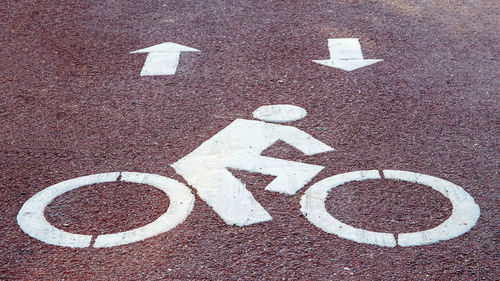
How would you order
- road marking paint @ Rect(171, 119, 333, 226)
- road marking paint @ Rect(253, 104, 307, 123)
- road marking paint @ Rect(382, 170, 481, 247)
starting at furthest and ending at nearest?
1. road marking paint @ Rect(253, 104, 307, 123)
2. road marking paint @ Rect(171, 119, 333, 226)
3. road marking paint @ Rect(382, 170, 481, 247)

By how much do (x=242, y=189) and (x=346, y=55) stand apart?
295 cm

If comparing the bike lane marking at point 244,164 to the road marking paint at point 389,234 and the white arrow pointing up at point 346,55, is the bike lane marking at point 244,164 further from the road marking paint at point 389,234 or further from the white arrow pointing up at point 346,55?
the white arrow pointing up at point 346,55

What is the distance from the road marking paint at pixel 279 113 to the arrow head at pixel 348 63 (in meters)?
1.13

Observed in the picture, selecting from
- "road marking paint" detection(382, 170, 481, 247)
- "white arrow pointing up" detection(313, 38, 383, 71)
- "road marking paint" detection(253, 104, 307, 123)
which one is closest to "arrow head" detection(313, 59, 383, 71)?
"white arrow pointing up" detection(313, 38, 383, 71)

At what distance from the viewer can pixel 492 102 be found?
5086mm

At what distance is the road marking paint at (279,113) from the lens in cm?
482

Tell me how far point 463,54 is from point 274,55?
196cm

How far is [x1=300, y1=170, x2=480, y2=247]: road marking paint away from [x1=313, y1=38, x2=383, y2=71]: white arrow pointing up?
2.24 meters

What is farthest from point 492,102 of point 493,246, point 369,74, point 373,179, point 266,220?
point 266,220

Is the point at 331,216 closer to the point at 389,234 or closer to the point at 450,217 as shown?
the point at 389,234

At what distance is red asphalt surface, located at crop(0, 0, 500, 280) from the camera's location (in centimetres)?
312

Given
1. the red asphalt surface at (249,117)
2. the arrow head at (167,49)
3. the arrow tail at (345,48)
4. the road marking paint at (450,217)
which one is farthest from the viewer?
the arrow head at (167,49)

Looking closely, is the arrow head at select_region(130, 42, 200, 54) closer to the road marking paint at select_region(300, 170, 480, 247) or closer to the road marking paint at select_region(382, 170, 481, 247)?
the road marking paint at select_region(300, 170, 480, 247)

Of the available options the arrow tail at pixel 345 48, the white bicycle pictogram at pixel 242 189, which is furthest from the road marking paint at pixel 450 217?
the arrow tail at pixel 345 48
